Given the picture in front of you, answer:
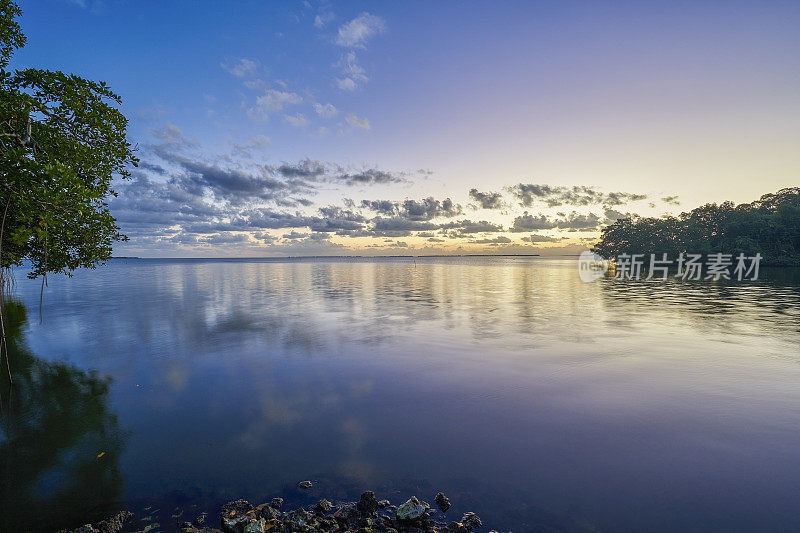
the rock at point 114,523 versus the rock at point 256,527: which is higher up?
the rock at point 256,527

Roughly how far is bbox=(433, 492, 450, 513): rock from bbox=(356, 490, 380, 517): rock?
1182 mm

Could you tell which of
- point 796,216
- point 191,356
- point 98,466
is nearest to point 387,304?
point 191,356

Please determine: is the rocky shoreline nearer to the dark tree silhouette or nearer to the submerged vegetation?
the dark tree silhouette

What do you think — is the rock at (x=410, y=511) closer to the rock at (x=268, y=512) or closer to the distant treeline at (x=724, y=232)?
the rock at (x=268, y=512)

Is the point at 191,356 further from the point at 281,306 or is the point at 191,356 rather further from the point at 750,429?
the point at 750,429

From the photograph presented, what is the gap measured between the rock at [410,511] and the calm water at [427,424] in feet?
2.35

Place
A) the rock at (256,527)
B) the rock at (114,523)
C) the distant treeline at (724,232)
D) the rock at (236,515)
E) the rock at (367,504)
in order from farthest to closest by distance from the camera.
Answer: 1. the distant treeline at (724,232)
2. the rock at (367,504)
3. the rock at (114,523)
4. the rock at (236,515)
5. the rock at (256,527)

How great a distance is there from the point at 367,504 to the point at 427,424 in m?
3.78

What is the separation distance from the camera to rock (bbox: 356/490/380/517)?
6711mm

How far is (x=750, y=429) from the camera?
972 centimetres

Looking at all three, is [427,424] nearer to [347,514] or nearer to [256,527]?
[347,514]

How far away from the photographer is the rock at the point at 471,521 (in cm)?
639

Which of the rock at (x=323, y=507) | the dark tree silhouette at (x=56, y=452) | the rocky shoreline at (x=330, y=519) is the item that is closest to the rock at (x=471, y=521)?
the rocky shoreline at (x=330, y=519)

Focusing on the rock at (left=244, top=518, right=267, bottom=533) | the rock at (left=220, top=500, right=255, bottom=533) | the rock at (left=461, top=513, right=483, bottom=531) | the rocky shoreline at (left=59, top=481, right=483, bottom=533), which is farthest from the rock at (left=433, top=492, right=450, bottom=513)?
the rock at (left=220, top=500, right=255, bottom=533)
